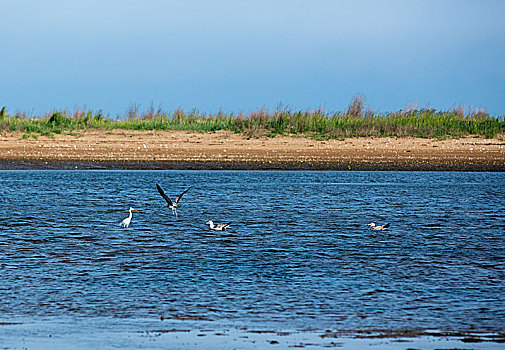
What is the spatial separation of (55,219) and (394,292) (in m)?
7.72

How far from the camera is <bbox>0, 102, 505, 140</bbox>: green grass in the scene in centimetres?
3078

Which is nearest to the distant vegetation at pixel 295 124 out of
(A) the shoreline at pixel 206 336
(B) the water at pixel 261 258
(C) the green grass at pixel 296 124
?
(C) the green grass at pixel 296 124

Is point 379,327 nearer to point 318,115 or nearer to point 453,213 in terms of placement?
point 453,213

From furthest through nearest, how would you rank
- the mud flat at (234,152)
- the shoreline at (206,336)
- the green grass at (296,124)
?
the green grass at (296,124)
the mud flat at (234,152)
the shoreline at (206,336)

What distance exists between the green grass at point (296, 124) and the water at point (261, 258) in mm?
11397

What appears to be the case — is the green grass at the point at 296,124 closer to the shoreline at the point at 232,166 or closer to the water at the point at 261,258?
the shoreline at the point at 232,166

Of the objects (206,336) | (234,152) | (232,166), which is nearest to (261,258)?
(206,336)

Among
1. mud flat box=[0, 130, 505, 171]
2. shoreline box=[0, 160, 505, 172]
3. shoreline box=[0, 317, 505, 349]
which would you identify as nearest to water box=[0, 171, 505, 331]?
shoreline box=[0, 317, 505, 349]

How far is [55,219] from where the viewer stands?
13852 millimetres

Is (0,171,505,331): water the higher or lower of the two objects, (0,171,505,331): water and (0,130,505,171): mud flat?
the lower

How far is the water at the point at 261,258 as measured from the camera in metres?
7.14

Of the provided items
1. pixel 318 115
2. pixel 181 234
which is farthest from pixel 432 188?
pixel 318 115

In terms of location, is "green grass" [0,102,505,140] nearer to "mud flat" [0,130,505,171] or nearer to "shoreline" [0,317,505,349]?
"mud flat" [0,130,505,171]

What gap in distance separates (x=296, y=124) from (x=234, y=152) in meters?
4.59
